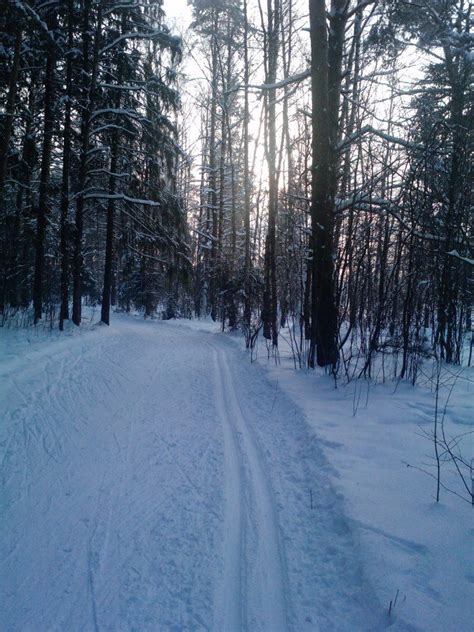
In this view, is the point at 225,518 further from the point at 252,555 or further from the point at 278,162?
the point at 278,162

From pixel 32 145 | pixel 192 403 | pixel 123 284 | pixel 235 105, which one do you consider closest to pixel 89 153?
pixel 32 145

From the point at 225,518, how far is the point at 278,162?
15974mm

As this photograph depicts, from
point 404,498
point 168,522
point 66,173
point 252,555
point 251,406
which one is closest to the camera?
point 252,555

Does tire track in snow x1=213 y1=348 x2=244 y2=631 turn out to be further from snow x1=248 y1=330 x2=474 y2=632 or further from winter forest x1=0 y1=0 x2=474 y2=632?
snow x1=248 y1=330 x2=474 y2=632

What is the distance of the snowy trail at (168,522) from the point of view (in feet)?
6.99

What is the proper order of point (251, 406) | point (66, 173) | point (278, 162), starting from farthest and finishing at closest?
point (278, 162) → point (66, 173) → point (251, 406)

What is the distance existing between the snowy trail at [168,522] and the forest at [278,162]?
3696mm

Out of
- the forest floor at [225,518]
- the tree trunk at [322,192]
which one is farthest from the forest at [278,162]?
the forest floor at [225,518]

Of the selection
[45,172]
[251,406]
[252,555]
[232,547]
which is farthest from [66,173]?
[252,555]

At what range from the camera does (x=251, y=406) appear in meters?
6.00

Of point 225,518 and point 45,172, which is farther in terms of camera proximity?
point 45,172

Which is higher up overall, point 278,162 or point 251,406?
point 278,162

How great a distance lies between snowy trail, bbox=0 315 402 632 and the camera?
6.99 feet

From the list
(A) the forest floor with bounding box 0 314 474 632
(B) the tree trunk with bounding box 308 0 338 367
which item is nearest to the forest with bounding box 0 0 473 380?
(B) the tree trunk with bounding box 308 0 338 367
